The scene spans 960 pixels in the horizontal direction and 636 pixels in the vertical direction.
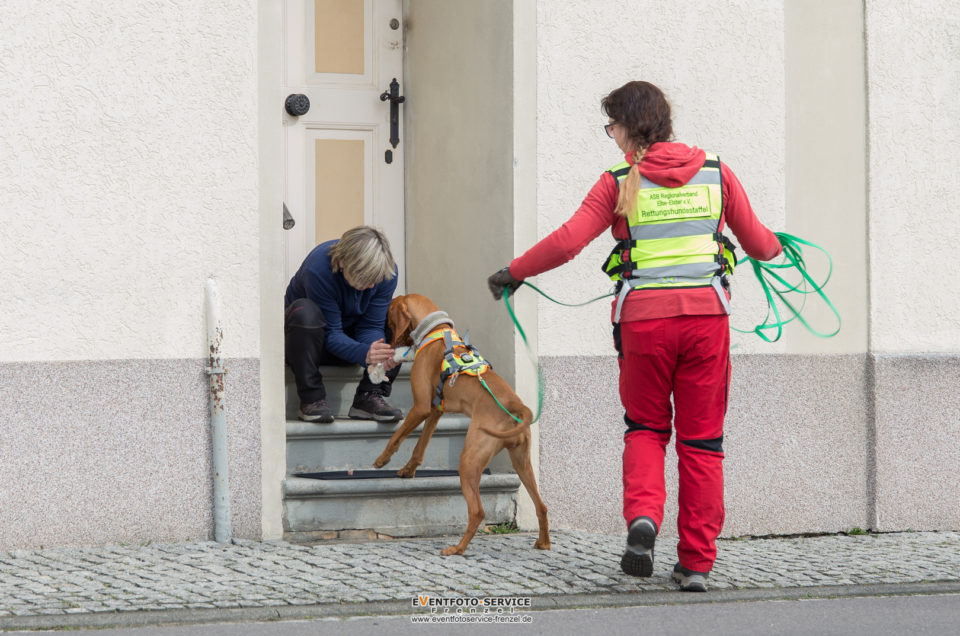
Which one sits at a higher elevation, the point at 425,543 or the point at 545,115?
the point at 545,115

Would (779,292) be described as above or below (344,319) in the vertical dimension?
above

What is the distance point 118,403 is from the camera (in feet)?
17.5

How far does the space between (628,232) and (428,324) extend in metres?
1.41

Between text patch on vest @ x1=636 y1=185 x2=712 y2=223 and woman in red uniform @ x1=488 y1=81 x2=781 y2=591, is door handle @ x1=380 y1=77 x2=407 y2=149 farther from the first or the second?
text patch on vest @ x1=636 y1=185 x2=712 y2=223

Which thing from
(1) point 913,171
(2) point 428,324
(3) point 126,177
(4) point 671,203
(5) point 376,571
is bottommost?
(5) point 376,571

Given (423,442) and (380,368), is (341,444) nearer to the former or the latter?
(380,368)

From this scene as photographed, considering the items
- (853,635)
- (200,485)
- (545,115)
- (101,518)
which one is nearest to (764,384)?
(545,115)

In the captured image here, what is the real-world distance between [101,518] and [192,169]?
1.68m

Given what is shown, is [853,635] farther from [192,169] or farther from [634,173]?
[192,169]

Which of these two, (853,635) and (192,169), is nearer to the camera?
(853,635)

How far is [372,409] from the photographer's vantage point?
6.02m

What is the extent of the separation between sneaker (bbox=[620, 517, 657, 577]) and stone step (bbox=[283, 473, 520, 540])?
1417 millimetres

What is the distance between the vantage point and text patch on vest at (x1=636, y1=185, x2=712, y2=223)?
4367 mm

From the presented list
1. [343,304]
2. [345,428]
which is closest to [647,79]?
[343,304]
